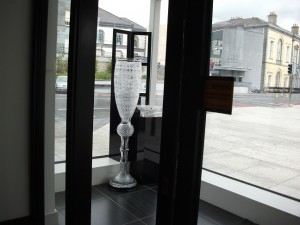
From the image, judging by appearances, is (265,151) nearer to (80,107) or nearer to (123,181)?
(80,107)

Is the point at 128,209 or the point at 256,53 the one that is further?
the point at 128,209

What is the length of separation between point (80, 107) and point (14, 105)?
3.40ft

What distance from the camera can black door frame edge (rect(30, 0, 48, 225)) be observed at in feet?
7.62

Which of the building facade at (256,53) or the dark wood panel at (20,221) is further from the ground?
the building facade at (256,53)

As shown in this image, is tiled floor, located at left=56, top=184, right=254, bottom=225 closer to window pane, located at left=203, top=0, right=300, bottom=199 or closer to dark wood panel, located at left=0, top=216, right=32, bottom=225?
dark wood panel, located at left=0, top=216, right=32, bottom=225

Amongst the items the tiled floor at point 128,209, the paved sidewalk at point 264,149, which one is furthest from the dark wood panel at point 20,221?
the paved sidewalk at point 264,149

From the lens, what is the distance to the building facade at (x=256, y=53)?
110 centimetres

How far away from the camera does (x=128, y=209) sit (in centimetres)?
307

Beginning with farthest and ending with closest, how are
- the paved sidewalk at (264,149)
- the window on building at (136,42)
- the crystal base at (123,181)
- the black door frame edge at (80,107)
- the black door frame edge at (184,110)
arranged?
the window on building at (136,42)
the crystal base at (123,181)
the black door frame edge at (80,107)
the paved sidewalk at (264,149)
the black door frame edge at (184,110)

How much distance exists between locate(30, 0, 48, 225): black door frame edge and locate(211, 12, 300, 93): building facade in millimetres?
1662

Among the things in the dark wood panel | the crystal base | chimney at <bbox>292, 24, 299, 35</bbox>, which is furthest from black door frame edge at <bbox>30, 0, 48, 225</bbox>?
chimney at <bbox>292, 24, 299, 35</bbox>

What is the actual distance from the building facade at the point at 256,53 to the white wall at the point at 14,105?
1789 millimetres

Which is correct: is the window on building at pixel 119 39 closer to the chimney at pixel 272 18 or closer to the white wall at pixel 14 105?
the white wall at pixel 14 105

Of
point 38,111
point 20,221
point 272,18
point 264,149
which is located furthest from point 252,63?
point 20,221
